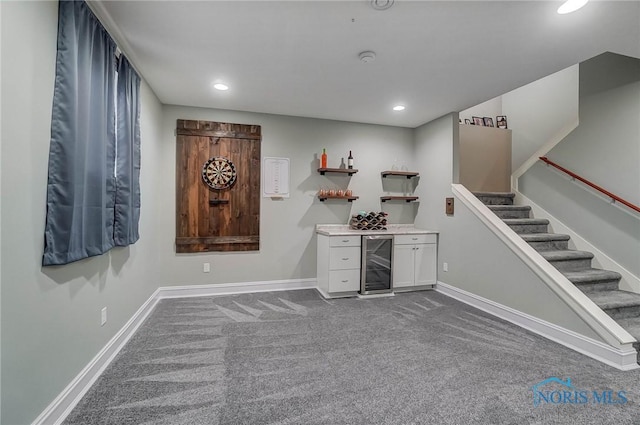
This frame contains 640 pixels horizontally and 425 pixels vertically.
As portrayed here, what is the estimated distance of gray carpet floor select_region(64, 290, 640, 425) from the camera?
1.76m

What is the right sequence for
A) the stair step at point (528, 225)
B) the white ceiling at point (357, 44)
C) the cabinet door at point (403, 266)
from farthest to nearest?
the cabinet door at point (403, 266) < the stair step at point (528, 225) < the white ceiling at point (357, 44)

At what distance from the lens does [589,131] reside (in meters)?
3.55

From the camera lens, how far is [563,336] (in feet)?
8.78

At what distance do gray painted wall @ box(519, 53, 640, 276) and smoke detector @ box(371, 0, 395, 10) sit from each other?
3238 mm

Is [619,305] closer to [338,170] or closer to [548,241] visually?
[548,241]

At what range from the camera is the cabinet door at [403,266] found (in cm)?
419

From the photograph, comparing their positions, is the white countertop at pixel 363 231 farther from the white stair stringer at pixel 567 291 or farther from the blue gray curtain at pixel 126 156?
the blue gray curtain at pixel 126 156

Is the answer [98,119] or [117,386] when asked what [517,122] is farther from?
[117,386]

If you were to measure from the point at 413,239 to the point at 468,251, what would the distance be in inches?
29.6

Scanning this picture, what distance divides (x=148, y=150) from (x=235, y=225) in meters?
1.45

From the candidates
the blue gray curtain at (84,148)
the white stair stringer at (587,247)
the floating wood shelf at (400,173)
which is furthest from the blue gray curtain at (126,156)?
the white stair stringer at (587,247)
